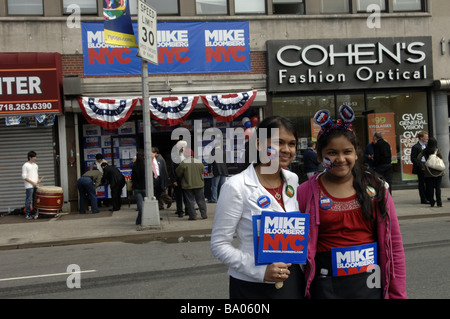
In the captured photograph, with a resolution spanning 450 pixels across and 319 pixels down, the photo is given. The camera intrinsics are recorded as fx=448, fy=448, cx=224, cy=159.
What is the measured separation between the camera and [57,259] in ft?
25.9

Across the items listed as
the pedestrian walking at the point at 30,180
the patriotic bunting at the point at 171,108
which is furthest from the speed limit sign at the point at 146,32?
the pedestrian walking at the point at 30,180

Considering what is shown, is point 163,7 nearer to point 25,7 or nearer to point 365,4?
point 25,7

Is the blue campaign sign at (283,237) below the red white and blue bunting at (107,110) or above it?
below

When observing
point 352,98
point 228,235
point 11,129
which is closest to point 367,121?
point 352,98

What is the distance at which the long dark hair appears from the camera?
2.64 meters

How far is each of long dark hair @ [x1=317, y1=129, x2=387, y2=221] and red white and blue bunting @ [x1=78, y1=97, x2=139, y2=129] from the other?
11.3m

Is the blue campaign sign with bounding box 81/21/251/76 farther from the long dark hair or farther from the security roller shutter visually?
the long dark hair

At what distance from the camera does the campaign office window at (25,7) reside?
545 inches

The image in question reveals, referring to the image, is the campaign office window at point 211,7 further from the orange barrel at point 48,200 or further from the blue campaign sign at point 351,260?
the blue campaign sign at point 351,260

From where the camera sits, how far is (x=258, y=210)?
8.18ft

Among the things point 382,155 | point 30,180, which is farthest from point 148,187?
point 382,155

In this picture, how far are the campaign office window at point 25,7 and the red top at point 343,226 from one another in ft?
45.5

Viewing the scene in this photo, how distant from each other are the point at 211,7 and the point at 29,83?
6.20 m
